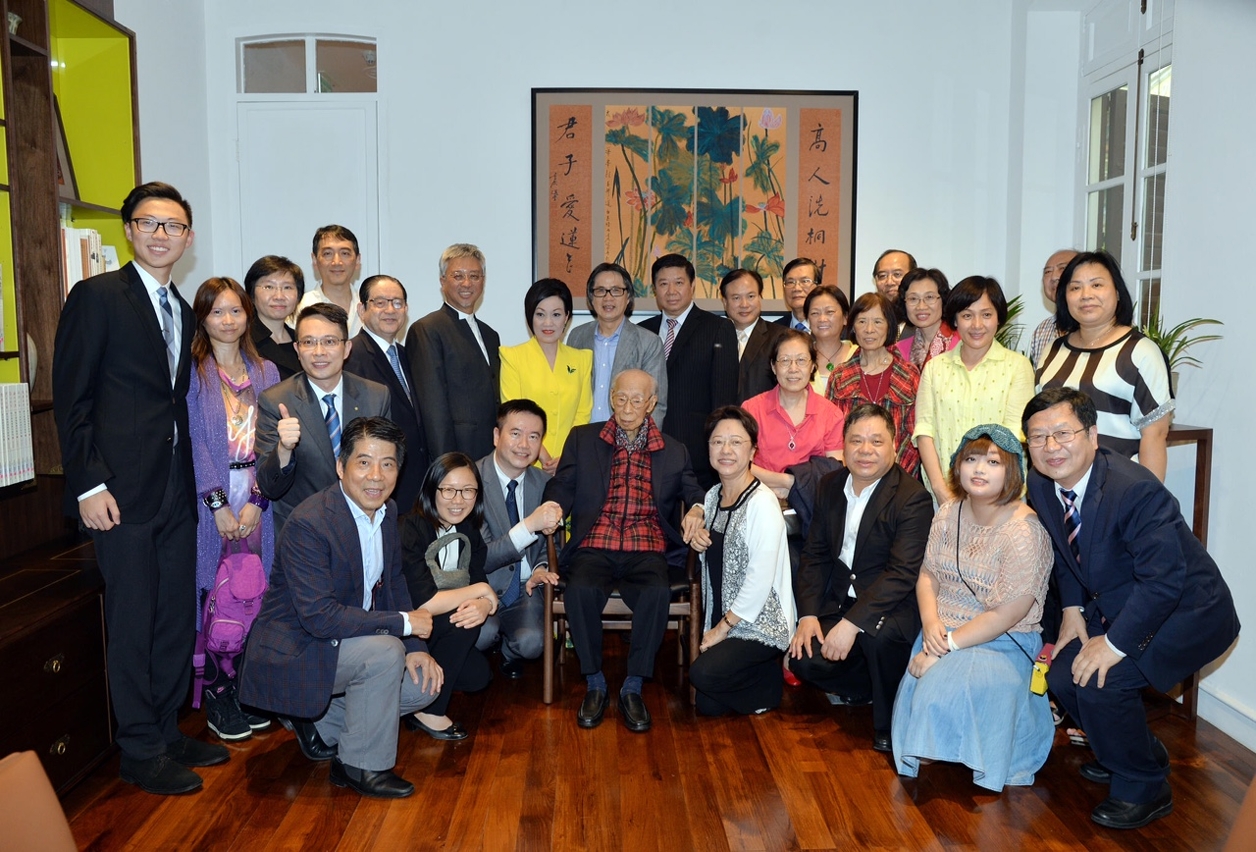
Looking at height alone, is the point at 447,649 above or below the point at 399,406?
below

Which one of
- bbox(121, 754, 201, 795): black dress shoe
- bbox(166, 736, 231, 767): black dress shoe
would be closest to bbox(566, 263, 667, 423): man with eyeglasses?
bbox(166, 736, 231, 767): black dress shoe

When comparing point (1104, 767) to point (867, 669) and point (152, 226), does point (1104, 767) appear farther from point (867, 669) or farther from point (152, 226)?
point (152, 226)

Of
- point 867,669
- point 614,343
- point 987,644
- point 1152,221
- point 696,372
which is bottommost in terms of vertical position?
point 867,669

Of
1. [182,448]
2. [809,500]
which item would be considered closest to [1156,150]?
[809,500]

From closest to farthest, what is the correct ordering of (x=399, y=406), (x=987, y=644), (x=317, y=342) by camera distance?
(x=987, y=644) → (x=317, y=342) → (x=399, y=406)

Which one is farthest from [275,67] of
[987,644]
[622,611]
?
A: [987,644]

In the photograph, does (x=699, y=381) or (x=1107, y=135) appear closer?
(x=699, y=381)

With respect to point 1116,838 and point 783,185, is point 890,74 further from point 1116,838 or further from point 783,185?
point 1116,838

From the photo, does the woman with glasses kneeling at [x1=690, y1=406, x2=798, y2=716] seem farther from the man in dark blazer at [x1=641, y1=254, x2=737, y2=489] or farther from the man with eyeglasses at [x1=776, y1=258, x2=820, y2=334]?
the man with eyeglasses at [x1=776, y1=258, x2=820, y2=334]

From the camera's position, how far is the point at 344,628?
2904 mm

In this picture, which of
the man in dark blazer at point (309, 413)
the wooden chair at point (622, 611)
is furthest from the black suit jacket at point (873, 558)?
the man in dark blazer at point (309, 413)

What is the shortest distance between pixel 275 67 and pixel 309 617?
3.98 meters

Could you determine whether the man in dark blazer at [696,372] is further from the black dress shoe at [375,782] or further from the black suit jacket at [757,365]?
the black dress shoe at [375,782]

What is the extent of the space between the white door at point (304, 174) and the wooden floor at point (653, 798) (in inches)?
120
